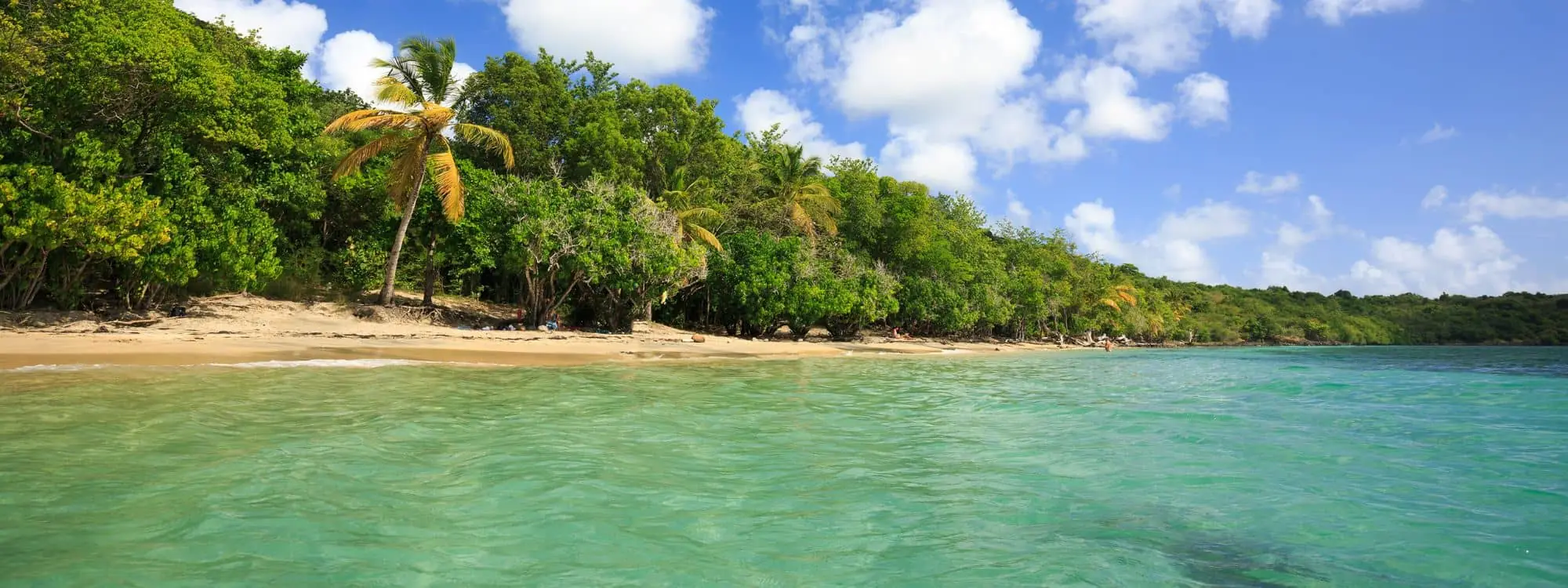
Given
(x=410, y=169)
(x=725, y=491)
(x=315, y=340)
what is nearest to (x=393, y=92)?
(x=410, y=169)

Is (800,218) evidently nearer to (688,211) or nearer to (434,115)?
(688,211)

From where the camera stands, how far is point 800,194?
3269cm

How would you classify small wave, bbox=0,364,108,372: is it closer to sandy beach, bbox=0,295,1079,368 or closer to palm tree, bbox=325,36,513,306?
sandy beach, bbox=0,295,1079,368

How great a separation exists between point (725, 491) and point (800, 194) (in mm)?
27704

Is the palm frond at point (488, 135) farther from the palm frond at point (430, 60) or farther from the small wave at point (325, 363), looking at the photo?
the small wave at point (325, 363)

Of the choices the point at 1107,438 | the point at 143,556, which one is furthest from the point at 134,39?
the point at 1107,438

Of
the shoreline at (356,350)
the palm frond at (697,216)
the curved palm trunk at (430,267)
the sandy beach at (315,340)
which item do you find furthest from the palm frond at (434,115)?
the palm frond at (697,216)

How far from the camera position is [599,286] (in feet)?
76.5

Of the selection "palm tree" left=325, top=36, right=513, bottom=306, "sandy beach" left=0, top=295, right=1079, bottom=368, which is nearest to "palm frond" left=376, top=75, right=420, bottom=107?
"palm tree" left=325, top=36, right=513, bottom=306

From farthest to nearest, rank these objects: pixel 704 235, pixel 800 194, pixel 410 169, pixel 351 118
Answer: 1. pixel 800 194
2. pixel 704 235
3. pixel 410 169
4. pixel 351 118

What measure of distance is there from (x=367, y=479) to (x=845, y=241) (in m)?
29.4

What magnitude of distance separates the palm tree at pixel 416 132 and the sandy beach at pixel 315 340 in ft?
7.48

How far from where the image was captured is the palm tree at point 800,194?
3153cm

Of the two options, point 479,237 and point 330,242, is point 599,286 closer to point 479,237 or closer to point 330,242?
point 479,237
